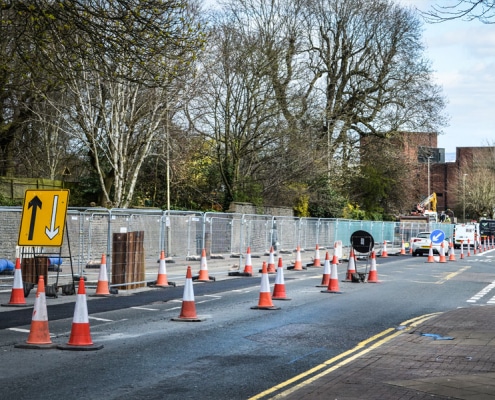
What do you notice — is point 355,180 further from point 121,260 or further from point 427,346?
point 427,346

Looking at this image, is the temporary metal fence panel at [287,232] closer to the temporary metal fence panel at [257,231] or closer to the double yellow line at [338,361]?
the temporary metal fence panel at [257,231]

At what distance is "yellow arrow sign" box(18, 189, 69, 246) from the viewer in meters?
18.0

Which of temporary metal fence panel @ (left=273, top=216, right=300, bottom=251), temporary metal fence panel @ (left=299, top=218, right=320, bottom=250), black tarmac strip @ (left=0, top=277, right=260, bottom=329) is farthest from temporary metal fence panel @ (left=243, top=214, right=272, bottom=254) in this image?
black tarmac strip @ (left=0, top=277, right=260, bottom=329)

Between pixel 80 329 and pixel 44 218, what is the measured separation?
760cm

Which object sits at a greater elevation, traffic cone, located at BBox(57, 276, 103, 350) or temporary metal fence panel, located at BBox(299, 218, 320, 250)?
temporary metal fence panel, located at BBox(299, 218, 320, 250)

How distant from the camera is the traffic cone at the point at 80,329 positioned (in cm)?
1087

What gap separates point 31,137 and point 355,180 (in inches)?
1017

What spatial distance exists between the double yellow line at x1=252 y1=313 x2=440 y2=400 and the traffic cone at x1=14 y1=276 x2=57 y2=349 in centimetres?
352

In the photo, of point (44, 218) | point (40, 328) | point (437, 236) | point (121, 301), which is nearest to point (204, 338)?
point (40, 328)

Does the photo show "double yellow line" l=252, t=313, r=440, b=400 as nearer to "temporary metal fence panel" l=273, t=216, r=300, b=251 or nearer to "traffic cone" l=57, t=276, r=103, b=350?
"traffic cone" l=57, t=276, r=103, b=350

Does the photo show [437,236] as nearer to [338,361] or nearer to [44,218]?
[44,218]

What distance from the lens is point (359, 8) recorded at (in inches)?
2156

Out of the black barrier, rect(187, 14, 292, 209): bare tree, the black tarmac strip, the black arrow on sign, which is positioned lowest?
the black tarmac strip

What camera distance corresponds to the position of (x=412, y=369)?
9.90 meters
